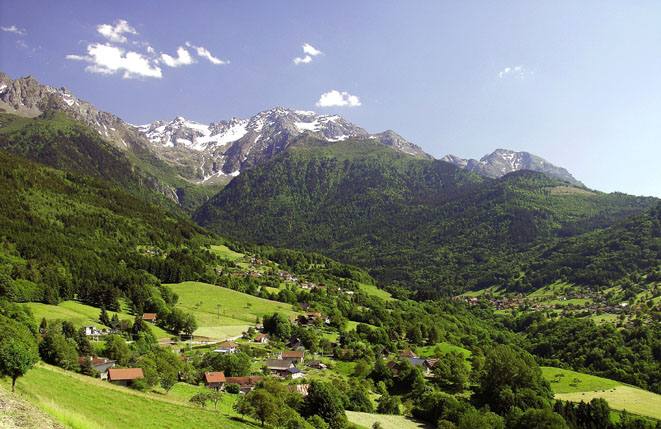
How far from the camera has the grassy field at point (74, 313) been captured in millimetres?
71750

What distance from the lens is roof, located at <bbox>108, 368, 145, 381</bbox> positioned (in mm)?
45153

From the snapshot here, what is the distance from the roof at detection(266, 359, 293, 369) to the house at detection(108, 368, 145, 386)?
1020 inches

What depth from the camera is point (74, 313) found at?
256ft

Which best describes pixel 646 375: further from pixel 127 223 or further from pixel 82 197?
pixel 82 197

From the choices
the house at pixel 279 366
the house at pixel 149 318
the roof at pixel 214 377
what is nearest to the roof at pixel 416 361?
the house at pixel 279 366

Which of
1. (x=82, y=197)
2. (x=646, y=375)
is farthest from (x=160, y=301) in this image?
(x=646, y=375)

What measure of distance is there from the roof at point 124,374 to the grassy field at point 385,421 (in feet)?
86.3

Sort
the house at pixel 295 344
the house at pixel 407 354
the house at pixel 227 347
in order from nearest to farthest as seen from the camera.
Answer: the house at pixel 227 347 → the house at pixel 295 344 → the house at pixel 407 354

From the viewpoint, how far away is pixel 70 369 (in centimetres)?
4562

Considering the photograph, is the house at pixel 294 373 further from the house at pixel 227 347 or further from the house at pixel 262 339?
the house at pixel 262 339

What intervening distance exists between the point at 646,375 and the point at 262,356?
85.6m

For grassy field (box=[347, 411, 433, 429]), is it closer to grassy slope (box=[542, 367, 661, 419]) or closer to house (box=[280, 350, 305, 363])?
house (box=[280, 350, 305, 363])

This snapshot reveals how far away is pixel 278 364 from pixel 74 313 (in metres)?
42.0

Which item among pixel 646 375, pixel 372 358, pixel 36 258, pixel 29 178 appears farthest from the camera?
pixel 29 178
